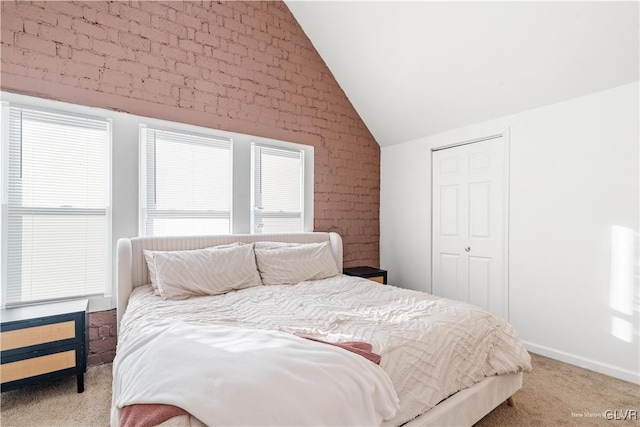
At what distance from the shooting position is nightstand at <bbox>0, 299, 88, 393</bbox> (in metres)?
1.93

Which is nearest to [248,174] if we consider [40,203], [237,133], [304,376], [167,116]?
[237,133]

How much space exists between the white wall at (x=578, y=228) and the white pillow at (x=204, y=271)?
8.13 feet

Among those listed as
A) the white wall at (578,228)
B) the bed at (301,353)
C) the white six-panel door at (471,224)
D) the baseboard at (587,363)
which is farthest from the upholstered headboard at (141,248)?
the baseboard at (587,363)

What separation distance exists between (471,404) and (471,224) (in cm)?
219

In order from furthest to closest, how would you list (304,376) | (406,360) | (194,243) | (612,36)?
(194,243)
(612,36)
(406,360)
(304,376)

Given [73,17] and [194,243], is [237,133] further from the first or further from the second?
[73,17]

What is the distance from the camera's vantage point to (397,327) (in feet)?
5.13

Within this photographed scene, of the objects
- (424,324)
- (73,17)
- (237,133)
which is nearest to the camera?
(424,324)

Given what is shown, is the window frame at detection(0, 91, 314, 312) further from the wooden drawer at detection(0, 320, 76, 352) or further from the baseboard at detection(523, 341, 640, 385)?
the baseboard at detection(523, 341, 640, 385)

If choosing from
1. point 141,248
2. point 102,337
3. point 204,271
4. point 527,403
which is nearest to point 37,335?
point 102,337

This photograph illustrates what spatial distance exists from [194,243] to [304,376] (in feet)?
6.66

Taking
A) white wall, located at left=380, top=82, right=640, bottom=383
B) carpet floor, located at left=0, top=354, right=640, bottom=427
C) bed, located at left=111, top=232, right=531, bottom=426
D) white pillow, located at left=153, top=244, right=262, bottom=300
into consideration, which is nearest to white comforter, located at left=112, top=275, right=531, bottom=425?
bed, located at left=111, top=232, right=531, bottom=426

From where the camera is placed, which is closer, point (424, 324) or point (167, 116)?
point (424, 324)

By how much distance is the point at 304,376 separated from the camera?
1.07 meters
